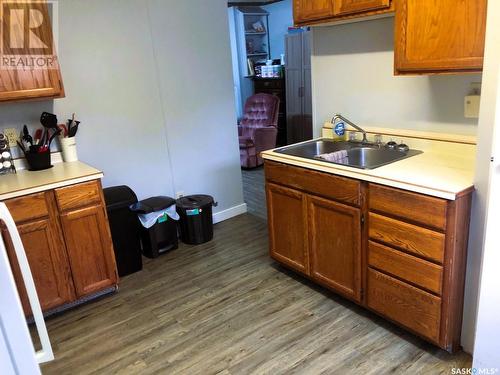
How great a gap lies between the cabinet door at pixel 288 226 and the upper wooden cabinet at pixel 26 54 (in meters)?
1.59

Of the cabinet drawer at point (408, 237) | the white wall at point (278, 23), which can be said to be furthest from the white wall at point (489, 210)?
the white wall at point (278, 23)

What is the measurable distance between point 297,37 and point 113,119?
11.6 feet

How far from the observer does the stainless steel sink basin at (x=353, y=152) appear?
2455mm

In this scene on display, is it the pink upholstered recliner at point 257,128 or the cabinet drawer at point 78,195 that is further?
the pink upholstered recliner at point 257,128

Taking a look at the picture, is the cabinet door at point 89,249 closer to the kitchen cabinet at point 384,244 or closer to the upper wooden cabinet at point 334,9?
the kitchen cabinet at point 384,244

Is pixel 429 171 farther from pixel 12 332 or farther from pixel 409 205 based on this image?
pixel 12 332

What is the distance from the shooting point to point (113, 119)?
3.13 m

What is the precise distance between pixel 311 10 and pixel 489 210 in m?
1.61

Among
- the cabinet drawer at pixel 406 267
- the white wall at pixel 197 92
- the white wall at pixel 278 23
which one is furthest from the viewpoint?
the white wall at pixel 278 23

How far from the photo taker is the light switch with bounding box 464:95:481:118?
2093 mm

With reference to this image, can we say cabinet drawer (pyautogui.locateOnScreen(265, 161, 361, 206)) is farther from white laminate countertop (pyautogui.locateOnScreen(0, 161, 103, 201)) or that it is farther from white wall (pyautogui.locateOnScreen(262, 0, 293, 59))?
white wall (pyautogui.locateOnScreen(262, 0, 293, 59))

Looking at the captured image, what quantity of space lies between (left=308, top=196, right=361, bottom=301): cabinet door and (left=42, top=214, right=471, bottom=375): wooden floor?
0.18m

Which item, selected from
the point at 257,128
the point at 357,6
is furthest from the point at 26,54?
the point at 257,128

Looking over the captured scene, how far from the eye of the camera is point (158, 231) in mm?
3223
